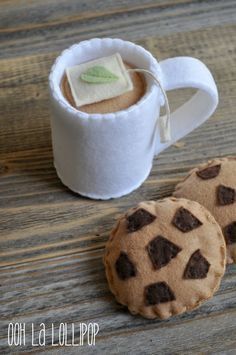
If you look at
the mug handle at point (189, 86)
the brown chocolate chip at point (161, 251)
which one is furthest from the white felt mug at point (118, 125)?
the brown chocolate chip at point (161, 251)

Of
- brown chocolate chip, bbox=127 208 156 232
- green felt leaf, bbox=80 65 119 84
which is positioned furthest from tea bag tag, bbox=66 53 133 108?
brown chocolate chip, bbox=127 208 156 232

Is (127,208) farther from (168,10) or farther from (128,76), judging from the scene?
(168,10)

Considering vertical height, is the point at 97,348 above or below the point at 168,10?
below

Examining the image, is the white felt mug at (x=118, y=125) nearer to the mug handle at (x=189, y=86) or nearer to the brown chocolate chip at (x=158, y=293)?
the mug handle at (x=189, y=86)

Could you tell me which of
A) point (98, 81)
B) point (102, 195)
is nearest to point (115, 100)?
point (98, 81)

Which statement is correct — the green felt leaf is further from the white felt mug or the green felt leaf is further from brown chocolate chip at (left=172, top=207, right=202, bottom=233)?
brown chocolate chip at (left=172, top=207, right=202, bottom=233)

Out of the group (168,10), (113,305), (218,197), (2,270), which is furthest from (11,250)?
(168,10)
